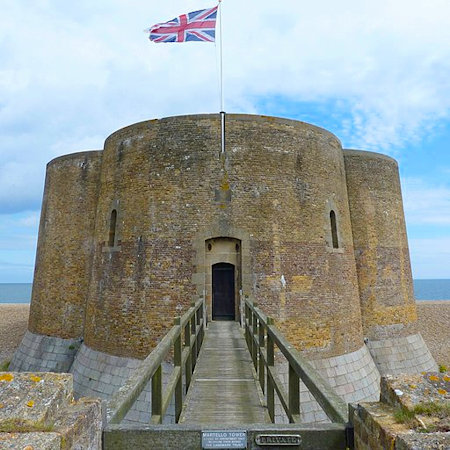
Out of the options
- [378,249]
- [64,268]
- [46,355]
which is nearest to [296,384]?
[378,249]

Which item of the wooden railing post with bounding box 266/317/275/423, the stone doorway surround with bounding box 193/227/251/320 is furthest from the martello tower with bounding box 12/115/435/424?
the wooden railing post with bounding box 266/317/275/423

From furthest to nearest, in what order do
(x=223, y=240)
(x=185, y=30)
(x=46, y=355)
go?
(x=46, y=355)
(x=185, y=30)
(x=223, y=240)

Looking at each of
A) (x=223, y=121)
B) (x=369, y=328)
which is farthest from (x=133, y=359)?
(x=369, y=328)

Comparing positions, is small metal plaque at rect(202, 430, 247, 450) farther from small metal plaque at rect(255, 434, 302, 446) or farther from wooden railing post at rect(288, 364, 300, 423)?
wooden railing post at rect(288, 364, 300, 423)

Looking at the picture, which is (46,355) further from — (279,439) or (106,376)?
(279,439)

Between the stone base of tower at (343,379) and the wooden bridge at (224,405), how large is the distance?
3160mm

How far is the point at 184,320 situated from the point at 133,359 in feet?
18.7

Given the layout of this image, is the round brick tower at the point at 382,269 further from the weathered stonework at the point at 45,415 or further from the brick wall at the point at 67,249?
the weathered stonework at the point at 45,415

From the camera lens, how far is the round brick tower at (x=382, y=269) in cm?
1400

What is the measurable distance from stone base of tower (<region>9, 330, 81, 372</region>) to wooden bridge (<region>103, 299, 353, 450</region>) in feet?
28.0

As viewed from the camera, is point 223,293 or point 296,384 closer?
point 296,384

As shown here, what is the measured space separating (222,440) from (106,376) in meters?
9.27

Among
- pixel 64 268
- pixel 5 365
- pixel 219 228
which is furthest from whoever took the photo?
pixel 5 365

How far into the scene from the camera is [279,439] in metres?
2.29
